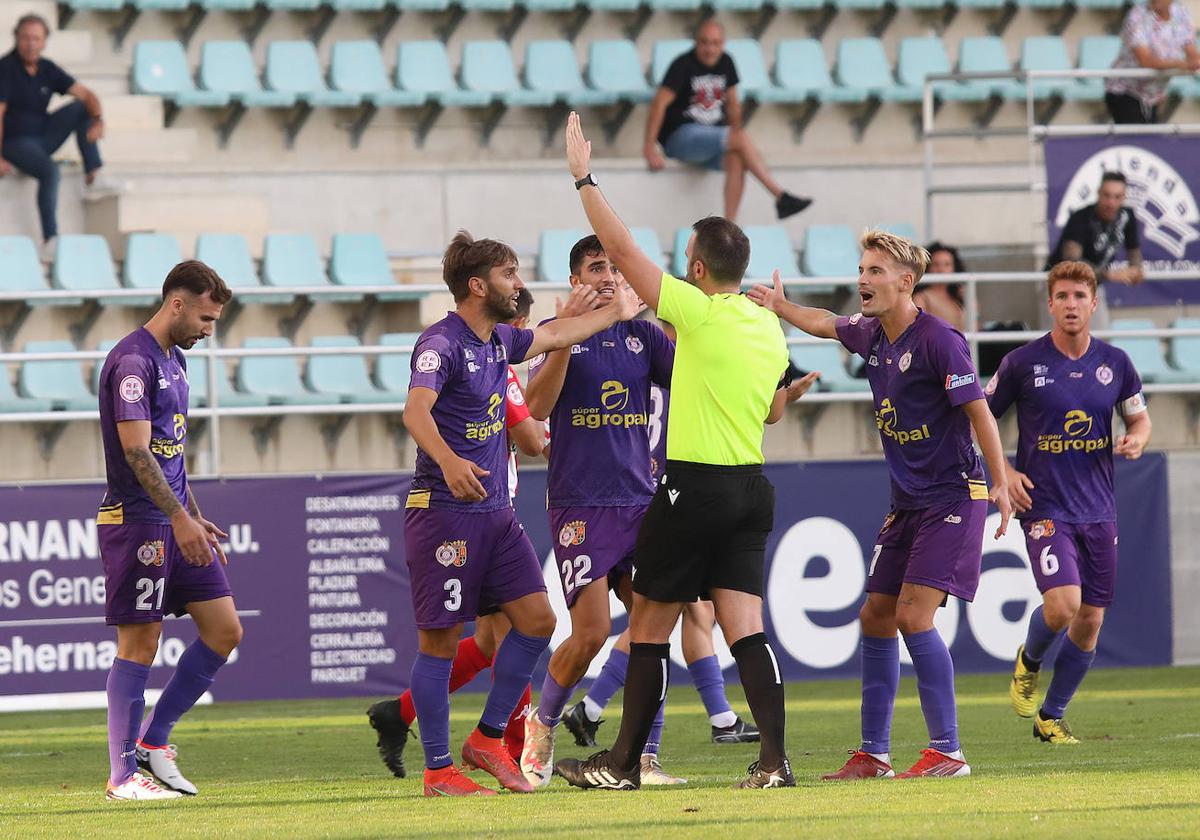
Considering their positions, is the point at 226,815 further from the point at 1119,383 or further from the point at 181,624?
the point at 181,624

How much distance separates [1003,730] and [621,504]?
308 centimetres

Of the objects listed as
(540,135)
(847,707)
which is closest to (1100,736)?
(847,707)

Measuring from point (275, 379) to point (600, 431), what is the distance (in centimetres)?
742

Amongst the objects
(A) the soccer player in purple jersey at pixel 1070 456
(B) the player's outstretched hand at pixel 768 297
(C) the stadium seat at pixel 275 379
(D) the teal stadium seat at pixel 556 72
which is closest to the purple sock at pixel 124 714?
(B) the player's outstretched hand at pixel 768 297

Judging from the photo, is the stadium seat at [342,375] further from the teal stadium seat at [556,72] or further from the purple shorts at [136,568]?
the purple shorts at [136,568]

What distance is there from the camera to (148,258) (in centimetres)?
1636

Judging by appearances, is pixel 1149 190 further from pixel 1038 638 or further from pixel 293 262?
pixel 1038 638

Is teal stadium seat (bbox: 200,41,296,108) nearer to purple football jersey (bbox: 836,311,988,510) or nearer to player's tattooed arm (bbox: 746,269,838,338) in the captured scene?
player's tattooed arm (bbox: 746,269,838,338)

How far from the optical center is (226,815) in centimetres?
734

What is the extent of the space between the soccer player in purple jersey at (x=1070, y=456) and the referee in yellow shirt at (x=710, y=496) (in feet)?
9.46

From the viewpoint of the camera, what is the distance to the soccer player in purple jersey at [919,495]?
8.05 metres

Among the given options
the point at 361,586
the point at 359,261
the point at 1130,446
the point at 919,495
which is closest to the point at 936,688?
the point at 919,495

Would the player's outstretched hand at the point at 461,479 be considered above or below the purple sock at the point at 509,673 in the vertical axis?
above

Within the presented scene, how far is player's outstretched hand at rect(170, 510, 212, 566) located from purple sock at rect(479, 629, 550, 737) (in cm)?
124
